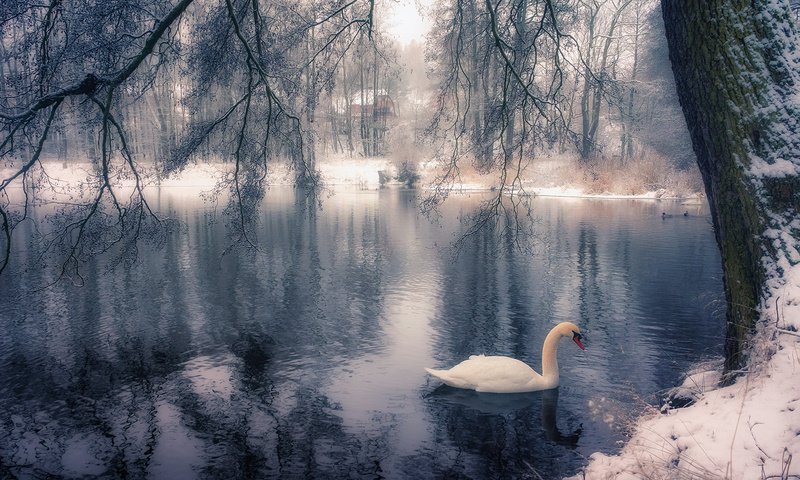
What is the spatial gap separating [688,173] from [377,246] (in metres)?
19.1

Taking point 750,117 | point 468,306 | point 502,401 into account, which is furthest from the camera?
point 468,306

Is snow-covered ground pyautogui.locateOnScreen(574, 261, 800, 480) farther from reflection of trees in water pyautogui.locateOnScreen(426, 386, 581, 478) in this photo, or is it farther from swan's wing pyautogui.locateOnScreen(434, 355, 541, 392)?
swan's wing pyautogui.locateOnScreen(434, 355, 541, 392)

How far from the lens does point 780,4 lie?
3988 mm

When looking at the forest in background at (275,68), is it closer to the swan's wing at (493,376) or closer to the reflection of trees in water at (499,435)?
the swan's wing at (493,376)

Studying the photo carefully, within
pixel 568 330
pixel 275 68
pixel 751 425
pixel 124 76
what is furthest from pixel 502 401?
pixel 124 76

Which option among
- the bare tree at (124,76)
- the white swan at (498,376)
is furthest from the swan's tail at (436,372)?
the bare tree at (124,76)

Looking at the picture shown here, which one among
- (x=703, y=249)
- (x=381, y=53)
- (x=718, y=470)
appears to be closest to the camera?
(x=718, y=470)

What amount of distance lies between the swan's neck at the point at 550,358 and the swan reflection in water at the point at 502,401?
0.68 feet

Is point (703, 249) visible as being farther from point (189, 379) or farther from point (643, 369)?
point (189, 379)

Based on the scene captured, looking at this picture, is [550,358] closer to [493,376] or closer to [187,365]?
[493,376]

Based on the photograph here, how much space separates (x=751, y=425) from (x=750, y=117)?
2009 millimetres

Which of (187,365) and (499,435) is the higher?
(187,365)

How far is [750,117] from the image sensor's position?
4.03 meters

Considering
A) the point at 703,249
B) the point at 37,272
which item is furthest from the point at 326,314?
the point at 703,249
